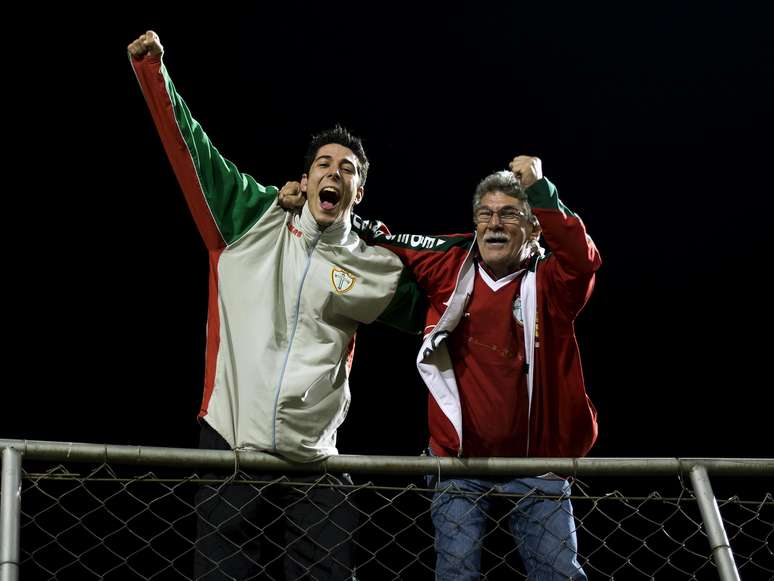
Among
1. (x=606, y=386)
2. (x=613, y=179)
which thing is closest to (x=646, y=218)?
(x=613, y=179)

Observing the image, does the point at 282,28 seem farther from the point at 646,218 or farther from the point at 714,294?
the point at 714,294

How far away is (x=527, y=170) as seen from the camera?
96.1 inches

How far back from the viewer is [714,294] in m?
5.53

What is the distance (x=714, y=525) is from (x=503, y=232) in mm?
1044

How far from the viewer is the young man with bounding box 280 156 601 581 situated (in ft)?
7.58

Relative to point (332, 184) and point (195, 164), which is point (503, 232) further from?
point (195, 164)

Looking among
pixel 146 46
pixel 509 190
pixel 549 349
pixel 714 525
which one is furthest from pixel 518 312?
pixel 146 46

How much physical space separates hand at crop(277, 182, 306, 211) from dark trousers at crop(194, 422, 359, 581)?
2.66ft

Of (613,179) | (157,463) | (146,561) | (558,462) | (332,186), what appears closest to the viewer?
(157,463)

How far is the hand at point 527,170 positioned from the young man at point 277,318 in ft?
1.50

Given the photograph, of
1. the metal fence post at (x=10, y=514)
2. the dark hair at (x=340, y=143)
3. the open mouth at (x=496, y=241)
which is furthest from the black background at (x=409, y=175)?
the metal fence post at (x=10, y=514)

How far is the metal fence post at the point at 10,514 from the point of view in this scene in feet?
5.59

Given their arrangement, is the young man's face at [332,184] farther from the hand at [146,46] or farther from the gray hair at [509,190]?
the hand at [146,46]

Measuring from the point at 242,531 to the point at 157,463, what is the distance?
1.29 ft
